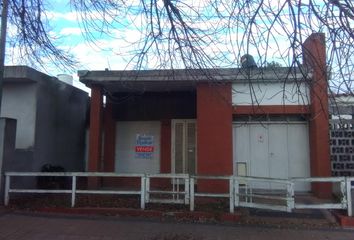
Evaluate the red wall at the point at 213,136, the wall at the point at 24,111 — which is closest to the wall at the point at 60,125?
the wall at the point at 24,111

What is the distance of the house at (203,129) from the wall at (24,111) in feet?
5.74

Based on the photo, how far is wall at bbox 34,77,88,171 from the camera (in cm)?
1636

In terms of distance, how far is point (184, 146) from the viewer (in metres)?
18.0

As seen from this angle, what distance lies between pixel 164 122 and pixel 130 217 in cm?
634

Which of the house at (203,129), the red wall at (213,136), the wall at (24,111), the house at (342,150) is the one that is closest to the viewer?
the house at (342,150)

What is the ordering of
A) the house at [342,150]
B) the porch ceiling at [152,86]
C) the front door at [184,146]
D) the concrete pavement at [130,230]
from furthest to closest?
the front door at [184,146] → the porch ceiling at [152,86] → the house at [342,150] → the concrete pavement at [130,230]

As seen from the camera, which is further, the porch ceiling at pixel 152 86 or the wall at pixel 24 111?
the porch ceiling at pixel 152 86

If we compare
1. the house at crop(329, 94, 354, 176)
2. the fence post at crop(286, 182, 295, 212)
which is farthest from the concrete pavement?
the house at crop(329, 94, 354, 176)

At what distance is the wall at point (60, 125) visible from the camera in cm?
1636

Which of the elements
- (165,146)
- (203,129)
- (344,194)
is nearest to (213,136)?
(203,129)

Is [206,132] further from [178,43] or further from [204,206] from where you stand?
[178,43]

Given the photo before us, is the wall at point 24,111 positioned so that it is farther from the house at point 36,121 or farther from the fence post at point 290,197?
the fence post at point 290,197

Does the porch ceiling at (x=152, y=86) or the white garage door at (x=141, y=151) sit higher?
the porch ceiling at (x=152, y=86)

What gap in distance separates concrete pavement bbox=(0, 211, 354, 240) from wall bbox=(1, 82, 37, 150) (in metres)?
3.85
